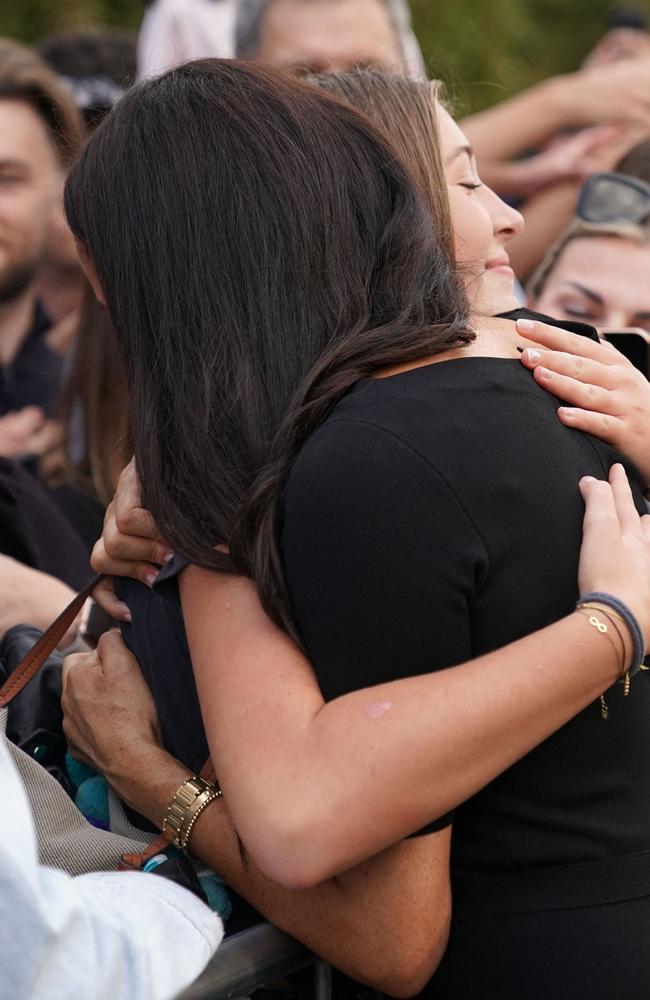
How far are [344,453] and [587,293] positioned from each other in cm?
222

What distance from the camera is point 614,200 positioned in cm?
358

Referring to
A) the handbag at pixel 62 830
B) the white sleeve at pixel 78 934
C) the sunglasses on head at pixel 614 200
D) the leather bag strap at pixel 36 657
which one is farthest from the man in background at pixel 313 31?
the white sleeve at pixel 78 934

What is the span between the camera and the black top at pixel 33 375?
420cm

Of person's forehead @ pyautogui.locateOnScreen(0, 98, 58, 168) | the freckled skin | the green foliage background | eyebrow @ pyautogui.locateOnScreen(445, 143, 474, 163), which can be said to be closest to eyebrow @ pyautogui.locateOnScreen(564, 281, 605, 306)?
eyebrow @ pyautogui.locateOnScreen(445, 143, 474, 163)

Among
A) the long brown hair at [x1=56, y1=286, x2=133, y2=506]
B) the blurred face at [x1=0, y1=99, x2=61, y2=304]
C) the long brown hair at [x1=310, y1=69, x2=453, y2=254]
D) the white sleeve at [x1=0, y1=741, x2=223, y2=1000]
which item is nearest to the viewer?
the white sleeve at [x1=0, y1=741, x2=223, y2=1000]

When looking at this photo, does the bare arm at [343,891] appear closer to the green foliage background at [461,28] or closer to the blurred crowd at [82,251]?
the blurred crowd at [82,251]

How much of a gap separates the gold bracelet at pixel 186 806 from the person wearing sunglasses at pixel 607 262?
7.04ft

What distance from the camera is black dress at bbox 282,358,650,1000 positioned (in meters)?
1.50

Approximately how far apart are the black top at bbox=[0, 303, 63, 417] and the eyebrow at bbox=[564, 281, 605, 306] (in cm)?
173

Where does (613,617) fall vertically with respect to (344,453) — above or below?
below

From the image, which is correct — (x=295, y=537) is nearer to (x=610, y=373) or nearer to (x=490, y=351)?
(x=490, y=351)

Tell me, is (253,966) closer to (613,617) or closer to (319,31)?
(613,617)

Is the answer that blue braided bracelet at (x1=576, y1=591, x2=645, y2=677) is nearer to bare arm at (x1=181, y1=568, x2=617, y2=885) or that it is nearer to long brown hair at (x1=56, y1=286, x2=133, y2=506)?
bare arm at (x1=181, y1=568, x2=617, y2=885)

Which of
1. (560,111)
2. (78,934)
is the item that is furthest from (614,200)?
(78,934)
